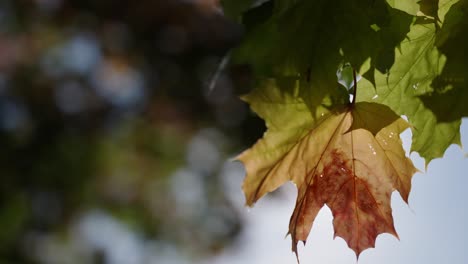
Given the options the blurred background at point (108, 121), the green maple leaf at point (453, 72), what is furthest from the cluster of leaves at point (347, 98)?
the blurred background at point (108, 121)

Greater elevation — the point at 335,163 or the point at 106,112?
the point at 335,163

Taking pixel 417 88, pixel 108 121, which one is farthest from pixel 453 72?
pixel 108 121

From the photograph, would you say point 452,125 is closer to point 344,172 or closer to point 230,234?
point 344,172

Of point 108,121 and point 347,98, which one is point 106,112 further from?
point 347,98

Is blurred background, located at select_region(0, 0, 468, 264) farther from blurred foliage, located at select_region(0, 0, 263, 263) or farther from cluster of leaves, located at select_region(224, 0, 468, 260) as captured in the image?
cluster of leaves, located at select_region(224, 0, 468, 260)

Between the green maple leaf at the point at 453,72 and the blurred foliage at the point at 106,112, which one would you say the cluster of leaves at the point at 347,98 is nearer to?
the green maple leaf at the point at 453,72

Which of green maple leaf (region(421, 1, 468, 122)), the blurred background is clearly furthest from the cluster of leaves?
the blurred background

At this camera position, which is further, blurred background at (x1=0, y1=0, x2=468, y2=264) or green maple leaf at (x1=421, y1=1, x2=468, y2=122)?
blurred background at (x1=0, y1=0, x2=468, y2=264)
